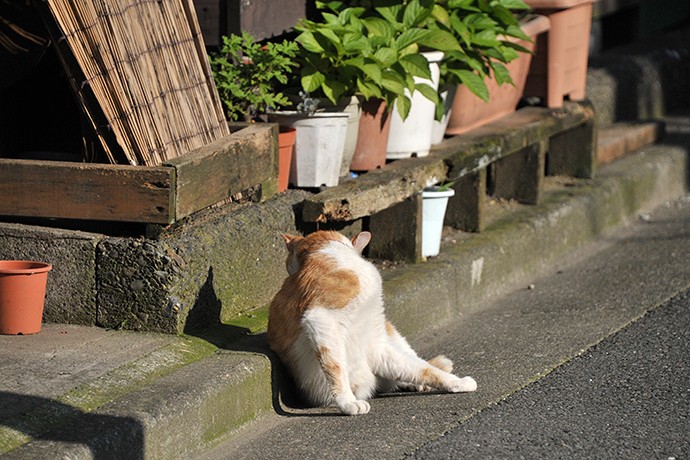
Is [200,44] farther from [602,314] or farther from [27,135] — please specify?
[602,314]

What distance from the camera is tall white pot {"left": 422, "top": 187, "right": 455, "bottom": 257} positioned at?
5820 mm

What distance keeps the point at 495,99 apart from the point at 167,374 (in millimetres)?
3453

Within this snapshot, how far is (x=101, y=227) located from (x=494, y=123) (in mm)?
2919

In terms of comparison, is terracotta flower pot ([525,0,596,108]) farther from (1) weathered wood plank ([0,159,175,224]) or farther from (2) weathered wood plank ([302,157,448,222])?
(1) weathered wood plank ([0,159,175,224])

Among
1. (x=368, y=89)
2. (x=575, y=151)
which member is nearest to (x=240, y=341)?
(x=368, y=89)

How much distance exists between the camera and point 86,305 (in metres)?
4.58

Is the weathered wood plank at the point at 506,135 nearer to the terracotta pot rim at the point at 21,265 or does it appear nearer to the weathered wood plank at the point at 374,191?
the weathered wood plank at the point at 374,191

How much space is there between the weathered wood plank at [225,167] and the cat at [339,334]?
403mm

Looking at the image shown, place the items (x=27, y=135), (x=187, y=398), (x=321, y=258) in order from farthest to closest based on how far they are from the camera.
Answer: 1. (x=27, y=135)
2. (x=321, y=258)
3. (x=187, y=398)

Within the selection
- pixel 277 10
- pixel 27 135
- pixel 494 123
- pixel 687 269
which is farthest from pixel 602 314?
pixel 27 135

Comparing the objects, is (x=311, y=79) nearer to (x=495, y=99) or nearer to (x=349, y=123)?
(x=349, y=123)

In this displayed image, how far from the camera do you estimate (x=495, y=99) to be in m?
6.95

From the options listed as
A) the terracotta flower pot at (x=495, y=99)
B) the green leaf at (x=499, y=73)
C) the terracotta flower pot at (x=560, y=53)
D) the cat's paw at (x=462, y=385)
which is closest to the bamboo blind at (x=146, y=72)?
the cat's paw at (x=462, y=385)

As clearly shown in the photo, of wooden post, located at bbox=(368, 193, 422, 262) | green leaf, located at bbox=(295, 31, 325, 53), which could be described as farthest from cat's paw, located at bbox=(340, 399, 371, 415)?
green leaf, located at bbox=(295, 31, 325, 53)
